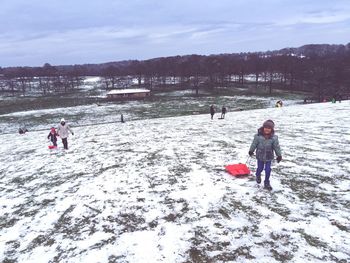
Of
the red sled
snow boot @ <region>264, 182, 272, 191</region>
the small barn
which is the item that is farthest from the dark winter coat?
the small barn

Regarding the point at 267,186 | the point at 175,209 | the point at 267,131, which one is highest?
the point at 267,131

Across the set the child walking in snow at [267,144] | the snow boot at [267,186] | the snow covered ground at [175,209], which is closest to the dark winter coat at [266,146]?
the child walking in snow at [267,144]

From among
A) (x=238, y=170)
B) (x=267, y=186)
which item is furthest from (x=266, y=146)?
(x=238, y=170)

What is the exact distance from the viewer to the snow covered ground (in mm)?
6754

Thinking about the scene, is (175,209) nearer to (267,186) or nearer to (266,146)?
(267,186)

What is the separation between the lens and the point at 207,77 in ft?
385

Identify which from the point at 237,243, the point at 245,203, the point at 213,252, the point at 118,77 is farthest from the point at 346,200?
the point at 118,77

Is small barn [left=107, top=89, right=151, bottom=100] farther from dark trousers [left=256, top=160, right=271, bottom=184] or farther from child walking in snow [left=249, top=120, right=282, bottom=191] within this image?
child walking in snow [left=249, top=120, right=282, bottom=191]

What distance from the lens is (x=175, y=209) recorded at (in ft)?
28.9

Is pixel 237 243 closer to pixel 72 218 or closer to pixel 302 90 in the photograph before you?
pixel 72 218

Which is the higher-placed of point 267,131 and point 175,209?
point 267,131

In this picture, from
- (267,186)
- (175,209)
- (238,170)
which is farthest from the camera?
(238,170)

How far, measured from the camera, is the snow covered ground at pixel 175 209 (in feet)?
22.2

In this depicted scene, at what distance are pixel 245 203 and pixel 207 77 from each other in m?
112
